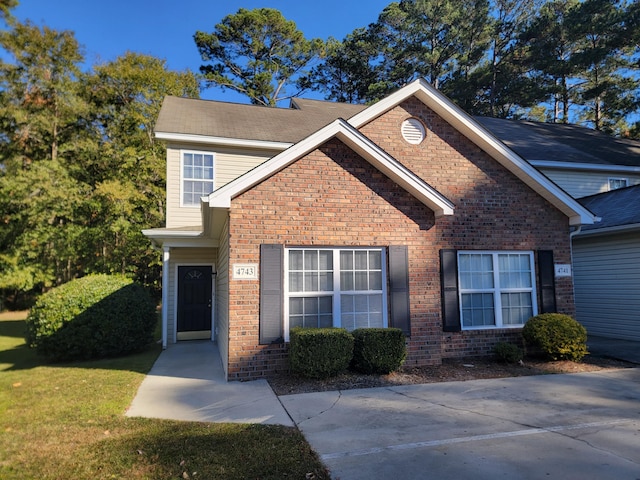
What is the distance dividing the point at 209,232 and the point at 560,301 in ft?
26.7

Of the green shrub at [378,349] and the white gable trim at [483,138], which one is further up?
the white gable trim at [483,138]

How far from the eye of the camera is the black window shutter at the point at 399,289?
7836 millimetres

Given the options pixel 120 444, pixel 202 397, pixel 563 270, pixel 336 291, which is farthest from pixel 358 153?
pixel 120 444

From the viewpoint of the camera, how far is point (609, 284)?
11.5m

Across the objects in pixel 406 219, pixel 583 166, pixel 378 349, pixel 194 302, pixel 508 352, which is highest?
pixel 583 166

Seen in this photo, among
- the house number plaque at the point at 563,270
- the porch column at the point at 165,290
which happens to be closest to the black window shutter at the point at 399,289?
the house number plaque at the point at 563,270

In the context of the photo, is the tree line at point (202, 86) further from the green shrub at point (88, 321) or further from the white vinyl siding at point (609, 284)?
the white vinyl siding at point (609, 284)

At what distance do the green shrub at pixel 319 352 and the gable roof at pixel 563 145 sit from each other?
39.6 ft

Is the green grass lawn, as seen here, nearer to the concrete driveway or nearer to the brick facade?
the concrete driveway

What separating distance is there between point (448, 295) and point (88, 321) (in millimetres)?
7790

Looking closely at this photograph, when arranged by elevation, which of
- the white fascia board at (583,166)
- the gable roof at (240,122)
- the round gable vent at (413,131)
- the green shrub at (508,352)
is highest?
the gable roof at (240,122)

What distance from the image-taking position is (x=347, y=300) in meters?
7.84

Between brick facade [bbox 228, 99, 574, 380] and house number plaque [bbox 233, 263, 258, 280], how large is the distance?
0.32 feet

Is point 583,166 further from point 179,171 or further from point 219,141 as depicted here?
point 179,171
